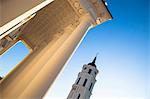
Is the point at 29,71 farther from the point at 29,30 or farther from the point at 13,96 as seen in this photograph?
the point at 29,30

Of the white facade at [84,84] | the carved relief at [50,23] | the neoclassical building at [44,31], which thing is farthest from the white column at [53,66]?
the white facade at [84,84]

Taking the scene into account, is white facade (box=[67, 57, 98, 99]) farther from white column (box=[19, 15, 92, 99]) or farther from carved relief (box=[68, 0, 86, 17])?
white column (box=[19, 15, 92, 99])

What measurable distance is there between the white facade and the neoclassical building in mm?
45348

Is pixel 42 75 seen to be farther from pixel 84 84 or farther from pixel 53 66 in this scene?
pixel 84 84

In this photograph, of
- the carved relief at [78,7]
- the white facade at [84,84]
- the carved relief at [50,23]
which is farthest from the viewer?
the white facade at [84,84]

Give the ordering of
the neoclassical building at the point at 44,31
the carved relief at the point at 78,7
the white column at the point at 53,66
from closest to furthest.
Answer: the neoclassical building at the point at 44,31 → the white column at the point at 53,66 → the carved relief at the point at 78,7

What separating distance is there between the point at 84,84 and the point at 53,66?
177 feet

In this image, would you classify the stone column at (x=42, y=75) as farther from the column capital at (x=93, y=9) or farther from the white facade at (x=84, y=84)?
the white facade at (x=84, y=84)

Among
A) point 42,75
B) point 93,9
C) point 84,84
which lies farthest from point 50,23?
point 84,84

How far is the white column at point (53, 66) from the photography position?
6375mm

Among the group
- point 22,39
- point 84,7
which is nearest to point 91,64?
point 22,39

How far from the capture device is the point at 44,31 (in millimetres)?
14547

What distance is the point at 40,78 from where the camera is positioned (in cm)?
675

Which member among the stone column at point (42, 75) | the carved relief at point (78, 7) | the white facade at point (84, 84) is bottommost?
the stone column at point (42, 75)
